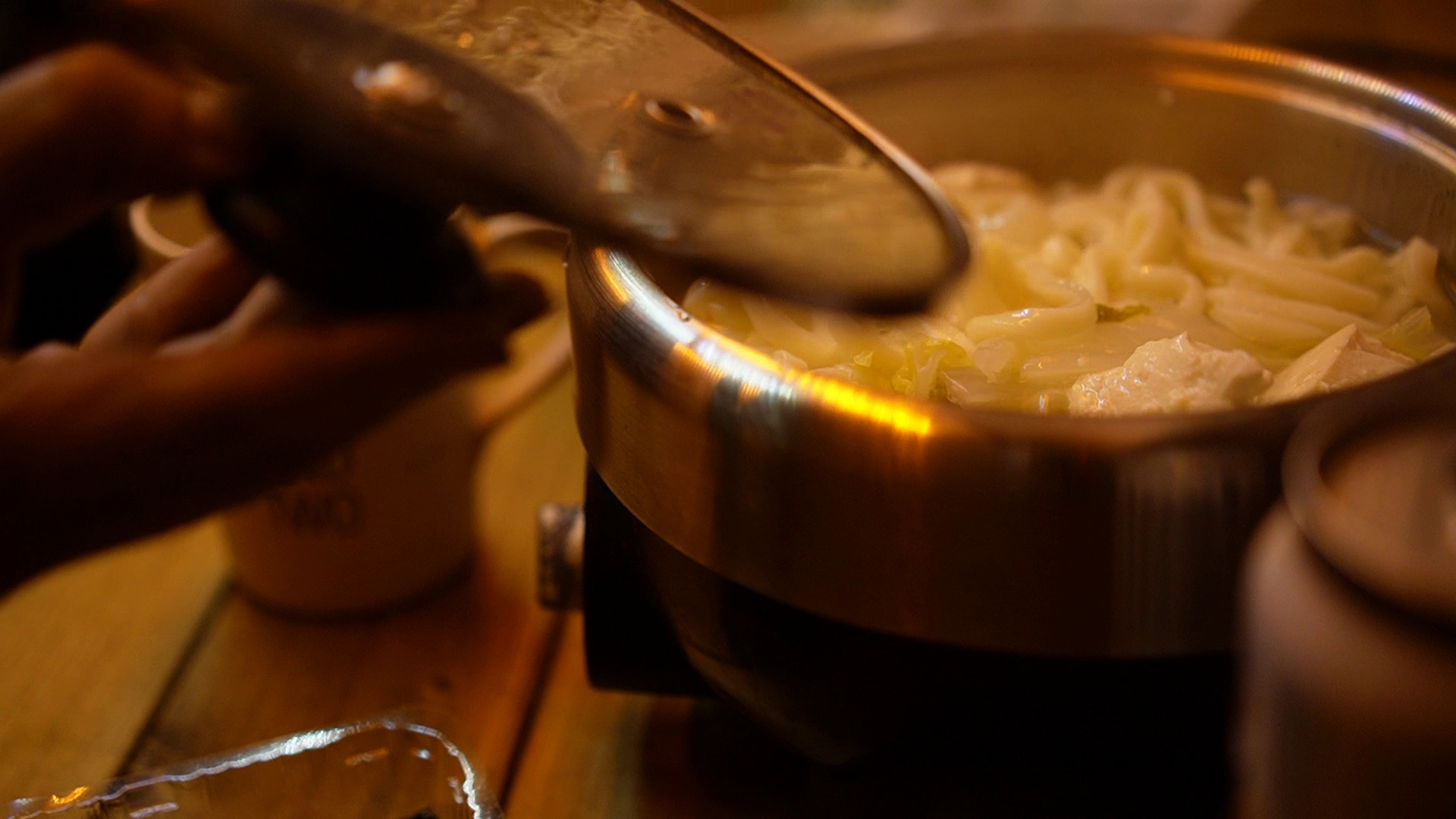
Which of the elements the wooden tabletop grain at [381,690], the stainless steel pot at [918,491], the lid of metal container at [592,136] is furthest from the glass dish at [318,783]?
the lid of metal container at [592,136]

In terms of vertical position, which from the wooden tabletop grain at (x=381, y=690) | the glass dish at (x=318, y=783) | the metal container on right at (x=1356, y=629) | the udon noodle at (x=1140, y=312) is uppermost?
the metal container on right at (x=1356, y=629)

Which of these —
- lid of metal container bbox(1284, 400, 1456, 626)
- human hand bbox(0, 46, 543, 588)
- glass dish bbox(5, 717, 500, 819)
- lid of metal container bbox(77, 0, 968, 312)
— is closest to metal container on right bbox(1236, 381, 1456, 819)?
lid of metal container bbox(1284, 400, 1456, 626)

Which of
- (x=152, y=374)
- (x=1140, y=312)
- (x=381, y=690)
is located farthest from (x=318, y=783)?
(x=1140, y=312)

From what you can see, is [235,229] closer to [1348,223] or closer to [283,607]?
[283,607]

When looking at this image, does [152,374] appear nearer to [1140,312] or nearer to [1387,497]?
[1387,497]

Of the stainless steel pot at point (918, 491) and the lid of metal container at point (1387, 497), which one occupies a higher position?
the lid of metal container at point (1387, 497)

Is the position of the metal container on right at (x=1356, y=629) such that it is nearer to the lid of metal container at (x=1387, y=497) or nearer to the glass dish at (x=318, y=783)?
the lid of metal container at (x=1387, y=497)
